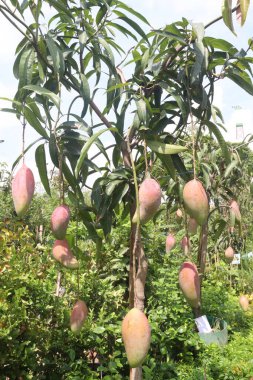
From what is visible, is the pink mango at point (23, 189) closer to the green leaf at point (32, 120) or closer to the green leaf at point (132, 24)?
the green leaf at point (32, 120)

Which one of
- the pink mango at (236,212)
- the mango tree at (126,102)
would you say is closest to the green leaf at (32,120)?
the mango tree at (126,102)

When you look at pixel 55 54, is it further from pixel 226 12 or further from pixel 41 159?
pixel 226 12

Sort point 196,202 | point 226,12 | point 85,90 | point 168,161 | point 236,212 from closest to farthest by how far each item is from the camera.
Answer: point 226,12, point 196,202, point 168,161, point 85,90, point 236,212

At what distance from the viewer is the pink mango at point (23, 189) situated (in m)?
0.67

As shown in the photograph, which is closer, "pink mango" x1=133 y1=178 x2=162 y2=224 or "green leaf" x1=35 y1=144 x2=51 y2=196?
"pink mango" x1=133 y1=178 x2=162 y2=224

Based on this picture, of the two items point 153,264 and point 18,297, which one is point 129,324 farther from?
point 153,264

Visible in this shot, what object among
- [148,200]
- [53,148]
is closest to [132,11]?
[53,148]

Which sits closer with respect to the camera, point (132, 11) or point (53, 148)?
point (53, 148)

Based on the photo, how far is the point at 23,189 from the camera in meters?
0.67

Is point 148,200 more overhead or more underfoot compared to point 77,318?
more overhead

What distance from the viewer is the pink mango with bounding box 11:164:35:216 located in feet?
2.20

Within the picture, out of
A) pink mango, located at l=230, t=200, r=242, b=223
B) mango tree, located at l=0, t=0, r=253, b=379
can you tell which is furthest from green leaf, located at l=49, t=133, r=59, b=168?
pink mango, located at l=230, t=200, r=242, b=223

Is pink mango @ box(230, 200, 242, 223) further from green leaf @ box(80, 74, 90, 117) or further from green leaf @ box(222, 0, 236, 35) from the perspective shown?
green leaf @ box(222, 0, 236, 35)

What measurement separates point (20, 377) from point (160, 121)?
1.11 m
